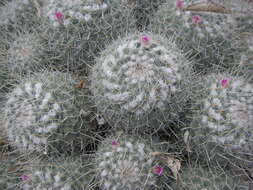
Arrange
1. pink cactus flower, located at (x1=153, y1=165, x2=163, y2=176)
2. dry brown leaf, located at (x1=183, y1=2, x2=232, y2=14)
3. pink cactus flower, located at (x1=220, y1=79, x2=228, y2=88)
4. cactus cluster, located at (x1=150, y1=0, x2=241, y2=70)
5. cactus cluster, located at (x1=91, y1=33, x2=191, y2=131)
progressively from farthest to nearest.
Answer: cactus cluster, located at (x1=150, y1=0, x2=241, y2=70) < dry brown leaf, located at (x1=183, y1=2, x2=232, y2=14) < pink cactus flower, located at (x1=220, y1=79, x2=228, y2=88) < pink cactus flower, located at (x1=153, y1=165, x2=163, y2=176) < cactus cluster, located at (x1=91, y1=33, x2=191, y2=131)

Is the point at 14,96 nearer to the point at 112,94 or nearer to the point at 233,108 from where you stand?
the point at 112,94

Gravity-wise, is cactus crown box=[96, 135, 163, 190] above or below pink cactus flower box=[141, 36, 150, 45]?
below

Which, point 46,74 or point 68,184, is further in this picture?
point 46,74

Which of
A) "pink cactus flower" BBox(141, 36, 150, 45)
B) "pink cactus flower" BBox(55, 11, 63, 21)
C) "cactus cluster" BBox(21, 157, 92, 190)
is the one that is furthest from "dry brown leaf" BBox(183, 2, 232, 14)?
"cactus cluster" BBox(21, 157, 92, 190)

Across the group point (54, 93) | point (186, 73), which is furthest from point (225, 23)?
point (54, 93)

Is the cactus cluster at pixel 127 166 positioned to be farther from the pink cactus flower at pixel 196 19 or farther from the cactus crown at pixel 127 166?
the pink cactus flower at pixel 196 19

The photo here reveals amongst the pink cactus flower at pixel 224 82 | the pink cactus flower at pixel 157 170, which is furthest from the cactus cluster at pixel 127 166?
the pink cactus flower at pixel 224 82

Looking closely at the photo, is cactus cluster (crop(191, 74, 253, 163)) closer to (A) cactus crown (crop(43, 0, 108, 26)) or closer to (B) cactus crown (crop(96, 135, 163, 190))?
(B) cactus crown (crop(96, 135, 163, 190))
